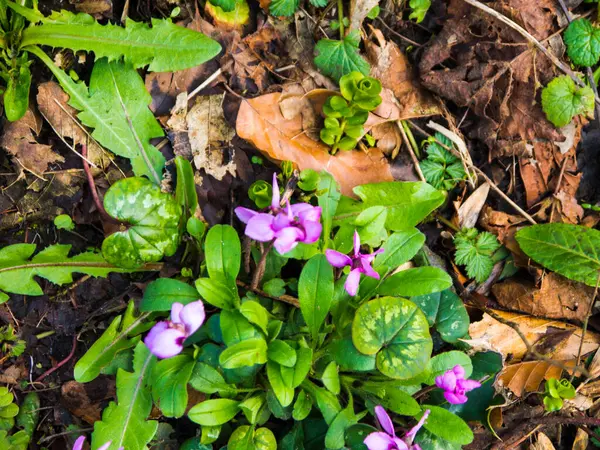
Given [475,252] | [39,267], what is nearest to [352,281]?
[475,252]

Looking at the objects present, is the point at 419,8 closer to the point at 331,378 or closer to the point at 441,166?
the point at 441,166

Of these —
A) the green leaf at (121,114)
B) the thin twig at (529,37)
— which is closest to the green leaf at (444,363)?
the green leaf at (121,114)

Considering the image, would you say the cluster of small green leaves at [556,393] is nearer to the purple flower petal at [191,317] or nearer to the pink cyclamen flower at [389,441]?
the pink cyclamen flower at [389,441]

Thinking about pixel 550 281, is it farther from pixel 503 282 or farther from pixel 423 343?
pixel 423 343

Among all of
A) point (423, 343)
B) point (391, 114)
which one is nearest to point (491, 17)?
point (391, 114)

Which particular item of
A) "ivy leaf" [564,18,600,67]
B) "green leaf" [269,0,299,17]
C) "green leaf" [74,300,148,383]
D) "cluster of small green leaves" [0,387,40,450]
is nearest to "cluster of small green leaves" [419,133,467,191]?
"ivy leaf" [564,18,600,67]

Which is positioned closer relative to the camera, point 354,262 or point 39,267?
point 354,262

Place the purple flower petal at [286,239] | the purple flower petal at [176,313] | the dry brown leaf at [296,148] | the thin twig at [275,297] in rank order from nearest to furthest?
the purple flower petal at [286,239]
the purple flower petal at [176,313]
the thin twig at [275,297]
the dry brown leaf at [296,148]
